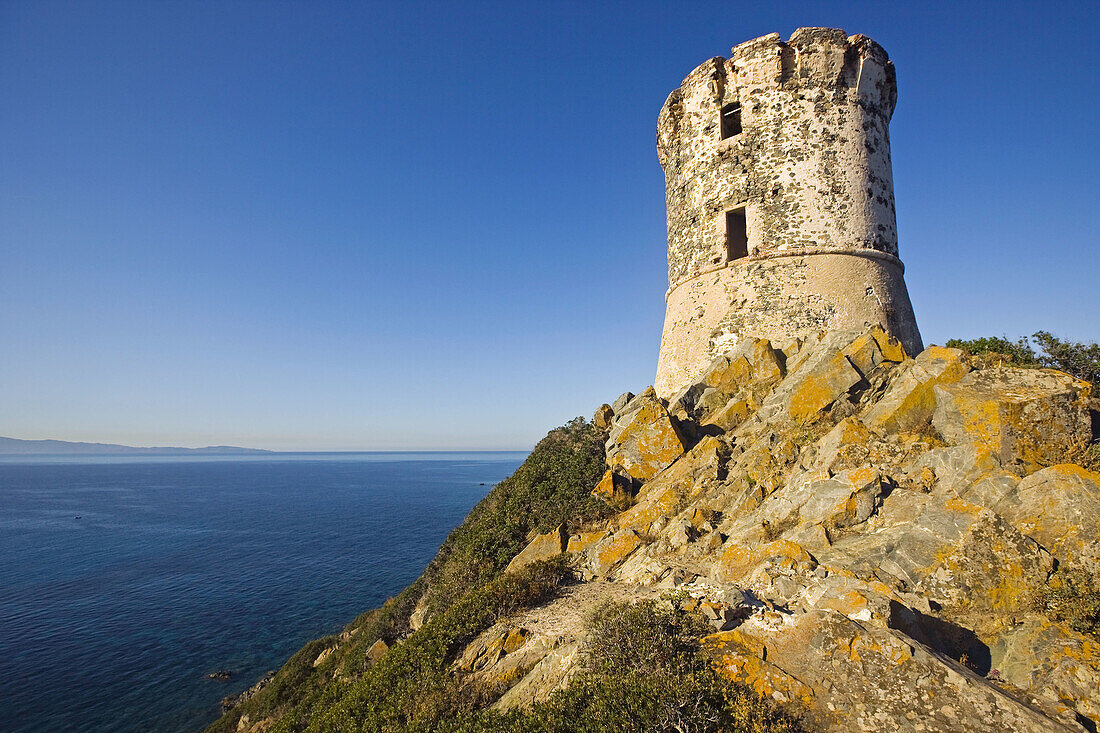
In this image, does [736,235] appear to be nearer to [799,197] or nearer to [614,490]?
[799,197]

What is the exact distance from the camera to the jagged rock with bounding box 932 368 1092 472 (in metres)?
7.00

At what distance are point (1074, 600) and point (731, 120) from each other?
13.6m

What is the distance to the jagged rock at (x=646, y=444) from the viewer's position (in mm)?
11516

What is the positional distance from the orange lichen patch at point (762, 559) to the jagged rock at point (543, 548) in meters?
3.81

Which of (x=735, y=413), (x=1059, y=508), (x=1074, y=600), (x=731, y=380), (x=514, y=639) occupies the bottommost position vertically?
(x=514, y=639)

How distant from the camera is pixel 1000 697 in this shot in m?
4.24

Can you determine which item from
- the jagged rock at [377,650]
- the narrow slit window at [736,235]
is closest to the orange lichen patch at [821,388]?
the narrow slit window at [736,235]

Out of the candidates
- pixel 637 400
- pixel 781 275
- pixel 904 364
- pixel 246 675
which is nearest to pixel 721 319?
pixel 781 275

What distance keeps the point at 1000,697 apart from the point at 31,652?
4001 cm

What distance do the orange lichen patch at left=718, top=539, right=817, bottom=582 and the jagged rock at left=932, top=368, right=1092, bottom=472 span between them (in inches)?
121

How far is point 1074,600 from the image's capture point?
5234 mm

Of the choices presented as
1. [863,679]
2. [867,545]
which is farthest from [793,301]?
[863,679]

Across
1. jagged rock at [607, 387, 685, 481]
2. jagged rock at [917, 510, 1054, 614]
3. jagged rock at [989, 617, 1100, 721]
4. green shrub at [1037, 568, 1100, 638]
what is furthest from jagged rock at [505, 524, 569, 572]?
green shrub at [1037, 568, 1100, 638]

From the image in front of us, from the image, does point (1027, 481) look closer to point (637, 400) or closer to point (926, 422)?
point (926, 422)
